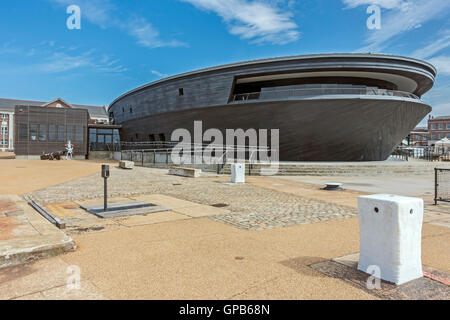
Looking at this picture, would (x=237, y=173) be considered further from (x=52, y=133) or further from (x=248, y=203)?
(x=52, y=133)

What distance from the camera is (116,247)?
4.93 meters

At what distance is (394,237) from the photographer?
3.61 m

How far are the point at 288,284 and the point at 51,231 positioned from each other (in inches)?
157

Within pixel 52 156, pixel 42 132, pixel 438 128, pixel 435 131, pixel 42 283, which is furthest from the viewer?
pixel 435 131

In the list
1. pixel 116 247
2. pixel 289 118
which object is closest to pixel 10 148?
pixel 289 118

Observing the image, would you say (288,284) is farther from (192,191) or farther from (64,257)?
(192,191)

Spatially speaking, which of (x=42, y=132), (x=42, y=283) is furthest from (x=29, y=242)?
(x=42, y=132)

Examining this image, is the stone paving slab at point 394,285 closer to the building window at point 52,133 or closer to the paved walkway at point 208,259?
the paved walkway at point 208,259

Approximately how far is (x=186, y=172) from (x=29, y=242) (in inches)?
551

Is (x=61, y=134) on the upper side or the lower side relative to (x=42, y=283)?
upper

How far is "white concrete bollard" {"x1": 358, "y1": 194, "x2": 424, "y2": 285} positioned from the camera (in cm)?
359

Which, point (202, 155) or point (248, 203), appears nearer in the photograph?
point (248, 203)

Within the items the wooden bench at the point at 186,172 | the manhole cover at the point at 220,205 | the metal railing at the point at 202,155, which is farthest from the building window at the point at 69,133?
the manhole cover at the point at 220,205

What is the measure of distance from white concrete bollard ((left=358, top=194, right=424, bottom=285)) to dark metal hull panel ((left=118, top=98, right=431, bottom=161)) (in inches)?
916
